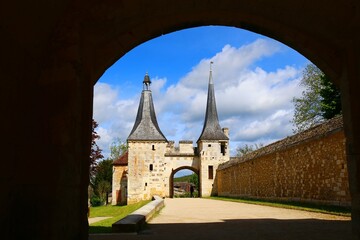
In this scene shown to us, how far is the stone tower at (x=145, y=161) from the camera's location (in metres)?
30.9

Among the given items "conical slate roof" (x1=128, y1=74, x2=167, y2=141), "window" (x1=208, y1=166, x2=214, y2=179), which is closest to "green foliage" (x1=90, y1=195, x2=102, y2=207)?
"conical slate roof" (x1=128, y1=74, x2=167, y2=141)

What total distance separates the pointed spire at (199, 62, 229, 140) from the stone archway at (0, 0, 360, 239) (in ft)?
95.3

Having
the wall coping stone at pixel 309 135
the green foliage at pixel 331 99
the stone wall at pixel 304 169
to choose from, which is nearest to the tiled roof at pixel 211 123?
the stone wall at pixel 304 169

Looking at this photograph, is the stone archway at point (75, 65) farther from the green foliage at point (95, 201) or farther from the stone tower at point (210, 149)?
the green foliage at point (95, 201)

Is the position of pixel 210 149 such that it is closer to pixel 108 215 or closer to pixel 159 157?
pixel 159 157

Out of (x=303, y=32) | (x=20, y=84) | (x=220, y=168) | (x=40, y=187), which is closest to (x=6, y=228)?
(x=40, y=187)

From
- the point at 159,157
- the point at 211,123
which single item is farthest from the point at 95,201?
the point at 211,123

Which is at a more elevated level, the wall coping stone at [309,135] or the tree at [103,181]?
the wall coping stone at [309,135]

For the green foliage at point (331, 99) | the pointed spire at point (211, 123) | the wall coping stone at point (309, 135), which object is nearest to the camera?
the wall coping stone at point (309, 135)

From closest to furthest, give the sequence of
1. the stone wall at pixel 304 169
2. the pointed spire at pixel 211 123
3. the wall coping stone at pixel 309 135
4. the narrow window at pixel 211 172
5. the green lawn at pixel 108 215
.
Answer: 1. the green lawn at pixel 108 215
2. the stone wall at pixel 304 169
3. the wall coping stone at pixel 309 135
4. the narrow window at pixel 211 172
5. the pointed spire at pixel 211 123

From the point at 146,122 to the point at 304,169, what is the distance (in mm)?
22081

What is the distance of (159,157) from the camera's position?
32.0m

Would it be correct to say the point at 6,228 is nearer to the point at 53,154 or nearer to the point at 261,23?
the point at 53,154

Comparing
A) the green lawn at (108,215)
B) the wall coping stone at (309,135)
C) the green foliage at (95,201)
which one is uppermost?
the wall coping stone at (309,135)
